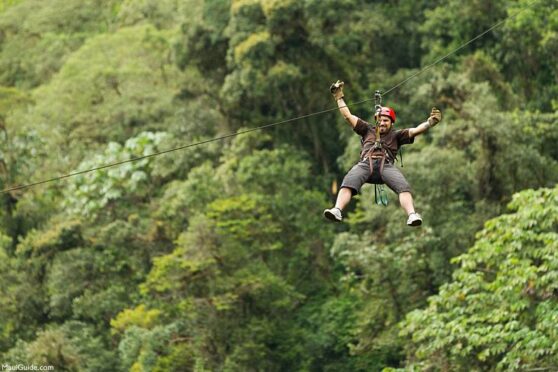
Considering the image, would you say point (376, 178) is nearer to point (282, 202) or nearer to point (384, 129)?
point (384, 129)

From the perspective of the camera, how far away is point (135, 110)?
30781mm

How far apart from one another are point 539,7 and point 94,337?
1257 centimetres

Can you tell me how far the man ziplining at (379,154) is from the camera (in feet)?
27.3

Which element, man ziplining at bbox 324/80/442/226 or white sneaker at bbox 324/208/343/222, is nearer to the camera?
white sneaker at bbox 324/208/343/222

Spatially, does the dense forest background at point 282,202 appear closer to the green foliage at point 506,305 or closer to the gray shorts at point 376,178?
the green foliage at point 506,305

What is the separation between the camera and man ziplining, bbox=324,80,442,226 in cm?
832

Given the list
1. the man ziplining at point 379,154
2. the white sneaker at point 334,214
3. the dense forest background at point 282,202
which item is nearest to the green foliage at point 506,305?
the dense forest background at point 282,202

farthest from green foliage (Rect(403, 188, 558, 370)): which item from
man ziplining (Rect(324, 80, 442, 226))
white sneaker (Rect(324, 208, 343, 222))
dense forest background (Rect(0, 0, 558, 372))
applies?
white sneaker (Rect(324, 208, 343, 222))

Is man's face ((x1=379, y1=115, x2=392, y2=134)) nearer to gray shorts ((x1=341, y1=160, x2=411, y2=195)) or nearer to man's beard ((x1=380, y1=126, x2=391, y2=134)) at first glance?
man's beard ((x1=380, y1=126, x2=391, y2=134))

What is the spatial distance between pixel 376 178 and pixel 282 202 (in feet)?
50.5

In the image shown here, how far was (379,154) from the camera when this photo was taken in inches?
339

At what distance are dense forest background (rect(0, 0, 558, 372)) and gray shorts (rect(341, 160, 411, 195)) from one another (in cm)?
655

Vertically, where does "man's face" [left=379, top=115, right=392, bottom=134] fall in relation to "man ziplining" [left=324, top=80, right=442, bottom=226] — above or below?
above

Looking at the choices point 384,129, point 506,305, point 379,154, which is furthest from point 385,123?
point 506,305
